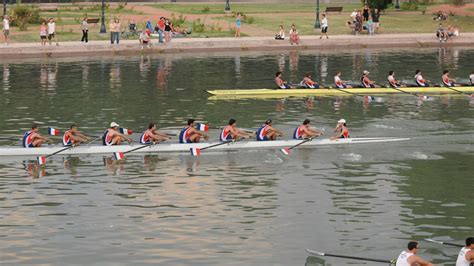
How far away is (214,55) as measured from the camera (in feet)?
270

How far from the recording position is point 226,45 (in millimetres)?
84312

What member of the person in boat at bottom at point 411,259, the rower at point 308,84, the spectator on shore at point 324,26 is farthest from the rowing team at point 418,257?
the spectator on shore at point 324,26

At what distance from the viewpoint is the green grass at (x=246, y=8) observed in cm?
10494

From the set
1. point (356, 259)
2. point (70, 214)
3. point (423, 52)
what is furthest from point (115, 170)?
point (423, 52)

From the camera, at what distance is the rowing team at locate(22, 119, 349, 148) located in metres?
47.0

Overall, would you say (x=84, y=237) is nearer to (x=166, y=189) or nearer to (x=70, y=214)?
(x=70, y=214)

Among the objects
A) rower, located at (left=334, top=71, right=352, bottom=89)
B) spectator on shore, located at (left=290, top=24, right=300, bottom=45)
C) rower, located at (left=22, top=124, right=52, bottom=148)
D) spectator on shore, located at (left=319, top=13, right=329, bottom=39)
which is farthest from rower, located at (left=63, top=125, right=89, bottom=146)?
spectator on shore, located at (left=319, top=13, right=329, bottom=39)

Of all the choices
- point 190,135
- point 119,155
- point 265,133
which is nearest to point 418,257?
point 119,155

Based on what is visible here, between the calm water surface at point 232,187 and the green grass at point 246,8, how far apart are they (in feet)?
123

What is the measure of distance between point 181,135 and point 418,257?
20.1m

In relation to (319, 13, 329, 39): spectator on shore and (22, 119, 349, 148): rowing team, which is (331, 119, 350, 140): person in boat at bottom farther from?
(319, 13, 329, 39): spectator on shore

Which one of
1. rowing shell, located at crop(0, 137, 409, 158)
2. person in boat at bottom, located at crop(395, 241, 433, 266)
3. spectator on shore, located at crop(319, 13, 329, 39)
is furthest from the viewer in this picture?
spectator on shore, located at crop(319, 13, 329, 39)

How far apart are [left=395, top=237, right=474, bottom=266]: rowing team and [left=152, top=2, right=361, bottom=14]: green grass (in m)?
74.5

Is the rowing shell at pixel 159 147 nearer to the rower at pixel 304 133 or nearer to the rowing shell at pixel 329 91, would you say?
the rower at pixel 304 133
